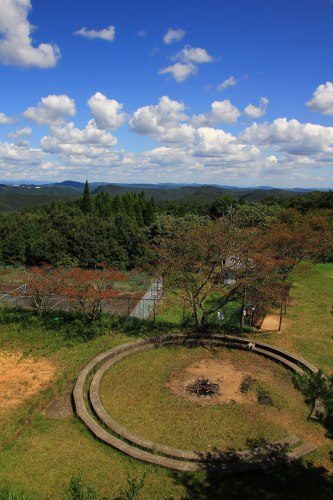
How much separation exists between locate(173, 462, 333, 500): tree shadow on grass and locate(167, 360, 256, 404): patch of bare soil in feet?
9.90

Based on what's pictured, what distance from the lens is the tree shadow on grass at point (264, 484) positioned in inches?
295

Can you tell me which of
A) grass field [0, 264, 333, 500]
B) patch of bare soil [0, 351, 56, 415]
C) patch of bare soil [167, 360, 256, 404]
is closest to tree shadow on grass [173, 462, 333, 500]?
grass field [0, 264, 333, 500]

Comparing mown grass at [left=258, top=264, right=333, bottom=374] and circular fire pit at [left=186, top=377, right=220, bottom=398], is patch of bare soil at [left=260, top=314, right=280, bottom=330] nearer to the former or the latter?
mown grass at [left=258, top=264, right=333, bottom=374]

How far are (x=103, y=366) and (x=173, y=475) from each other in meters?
5.66

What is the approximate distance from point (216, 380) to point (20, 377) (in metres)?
6.91

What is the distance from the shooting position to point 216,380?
12.4 metres

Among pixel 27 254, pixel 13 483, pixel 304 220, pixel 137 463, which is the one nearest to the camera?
pixel 13 483

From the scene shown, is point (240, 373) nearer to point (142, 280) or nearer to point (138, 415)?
point (138, 415)

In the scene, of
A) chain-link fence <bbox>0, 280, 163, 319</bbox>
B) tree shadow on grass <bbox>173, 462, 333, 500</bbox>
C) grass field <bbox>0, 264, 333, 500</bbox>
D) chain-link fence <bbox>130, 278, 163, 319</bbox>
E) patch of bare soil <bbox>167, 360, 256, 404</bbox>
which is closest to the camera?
tree shadow on grass <bbox>173, 462, 333, 500</bbox>

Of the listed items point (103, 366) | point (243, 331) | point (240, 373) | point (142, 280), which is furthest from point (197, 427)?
point (142, 280)

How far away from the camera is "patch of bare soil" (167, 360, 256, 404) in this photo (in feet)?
37.1

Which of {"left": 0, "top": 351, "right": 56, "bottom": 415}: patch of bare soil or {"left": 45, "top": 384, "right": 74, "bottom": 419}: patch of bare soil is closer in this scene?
{"left": 45, "top": 384, "right": 74, "bottom": 419}: patch of bare soil

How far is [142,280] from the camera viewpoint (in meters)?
26.8

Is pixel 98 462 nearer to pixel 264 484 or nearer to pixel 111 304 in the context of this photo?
pixel 264 484
